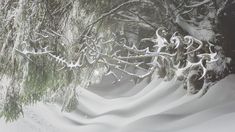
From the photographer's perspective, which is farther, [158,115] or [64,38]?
[64,38]

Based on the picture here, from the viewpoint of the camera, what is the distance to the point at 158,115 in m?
8.59

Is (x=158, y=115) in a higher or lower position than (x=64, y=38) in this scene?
lower

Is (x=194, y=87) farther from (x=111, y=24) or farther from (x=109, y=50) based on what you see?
(x=109, y=50)

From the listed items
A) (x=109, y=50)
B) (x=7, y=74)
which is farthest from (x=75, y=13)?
(x=109, y=50)

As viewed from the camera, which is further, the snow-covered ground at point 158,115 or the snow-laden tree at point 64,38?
the snow-laden tree at point 64,38

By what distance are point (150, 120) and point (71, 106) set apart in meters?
2.36

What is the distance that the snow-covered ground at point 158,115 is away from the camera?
24.2 feet

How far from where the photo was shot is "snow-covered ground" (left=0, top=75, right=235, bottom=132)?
7366mm

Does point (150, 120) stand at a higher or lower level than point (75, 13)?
lower

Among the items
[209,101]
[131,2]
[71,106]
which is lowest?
[71,106]

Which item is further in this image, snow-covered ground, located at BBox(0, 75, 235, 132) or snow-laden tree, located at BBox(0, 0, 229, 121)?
snow-laden tree, located at BBox(0, 0, 229, 121)

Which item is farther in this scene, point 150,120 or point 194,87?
point 194,87

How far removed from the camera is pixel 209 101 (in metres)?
8.41

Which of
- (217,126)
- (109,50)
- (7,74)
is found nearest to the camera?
→ (217,126)
